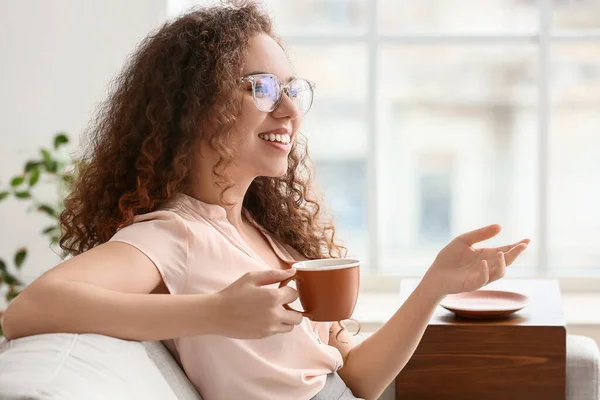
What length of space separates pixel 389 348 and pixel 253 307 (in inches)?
22.7

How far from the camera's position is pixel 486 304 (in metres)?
2.16

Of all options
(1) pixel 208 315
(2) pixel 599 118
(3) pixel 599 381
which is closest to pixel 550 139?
(2) pixel 599 118

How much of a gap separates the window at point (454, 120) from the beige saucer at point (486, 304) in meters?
1.27

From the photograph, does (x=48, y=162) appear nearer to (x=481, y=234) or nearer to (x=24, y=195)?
(x=24, y=195)

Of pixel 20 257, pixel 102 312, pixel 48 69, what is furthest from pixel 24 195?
pixel 102 312

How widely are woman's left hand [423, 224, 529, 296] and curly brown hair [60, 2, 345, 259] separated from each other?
16.5 inches

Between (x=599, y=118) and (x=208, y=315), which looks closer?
(x=208, y=315)

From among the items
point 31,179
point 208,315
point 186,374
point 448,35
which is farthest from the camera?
point 448,35

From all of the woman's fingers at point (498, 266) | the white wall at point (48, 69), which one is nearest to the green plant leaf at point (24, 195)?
the white wall at point (48, 69)

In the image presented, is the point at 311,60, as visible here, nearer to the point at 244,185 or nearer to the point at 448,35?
the point at 448,35

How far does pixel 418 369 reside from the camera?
6.82 feet

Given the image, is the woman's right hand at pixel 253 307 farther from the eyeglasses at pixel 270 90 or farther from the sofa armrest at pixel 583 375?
the sofa armrest at pixel 583 375

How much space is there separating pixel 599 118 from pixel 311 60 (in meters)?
1.18

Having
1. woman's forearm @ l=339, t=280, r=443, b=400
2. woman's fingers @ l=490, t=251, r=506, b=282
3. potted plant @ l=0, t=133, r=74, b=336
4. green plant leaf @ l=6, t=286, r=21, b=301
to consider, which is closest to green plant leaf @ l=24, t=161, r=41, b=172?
potted plant @ l=0, t=133, r=74, b=336
